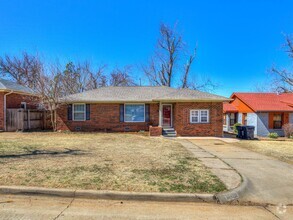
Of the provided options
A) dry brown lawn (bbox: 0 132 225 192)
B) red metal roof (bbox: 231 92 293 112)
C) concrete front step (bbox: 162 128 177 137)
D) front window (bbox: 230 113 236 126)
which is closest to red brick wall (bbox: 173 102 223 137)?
concrete front step (bbox: 162 128 177 137)

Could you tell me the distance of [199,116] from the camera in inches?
679

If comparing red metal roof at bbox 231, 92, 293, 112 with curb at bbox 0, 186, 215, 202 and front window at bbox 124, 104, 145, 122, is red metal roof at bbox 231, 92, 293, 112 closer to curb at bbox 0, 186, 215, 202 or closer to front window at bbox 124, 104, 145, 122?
front window at bbox 124, 104, 145, 122

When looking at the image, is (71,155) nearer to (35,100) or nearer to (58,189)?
(58,189)

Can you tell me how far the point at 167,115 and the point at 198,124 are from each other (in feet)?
8.88

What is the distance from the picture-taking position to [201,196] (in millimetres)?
4590

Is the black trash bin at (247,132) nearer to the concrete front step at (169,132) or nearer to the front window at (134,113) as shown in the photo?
the concrete front step at (169,132)

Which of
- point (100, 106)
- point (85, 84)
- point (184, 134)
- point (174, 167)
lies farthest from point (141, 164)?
point (85, 84)

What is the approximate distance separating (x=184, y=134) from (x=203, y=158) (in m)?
8.58

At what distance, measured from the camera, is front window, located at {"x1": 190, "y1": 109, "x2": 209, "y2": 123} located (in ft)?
56.4

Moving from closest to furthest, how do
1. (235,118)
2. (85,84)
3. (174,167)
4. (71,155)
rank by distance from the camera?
(174,167), (71,155), (235,118), (85,84)

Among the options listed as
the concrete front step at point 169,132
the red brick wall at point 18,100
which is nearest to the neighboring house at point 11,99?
the red brick wall at point 18,100

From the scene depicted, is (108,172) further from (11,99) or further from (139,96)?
(11,99)

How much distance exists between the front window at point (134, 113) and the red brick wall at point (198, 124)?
282 centimetres

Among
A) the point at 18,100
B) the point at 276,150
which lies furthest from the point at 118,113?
the point at 276,150
